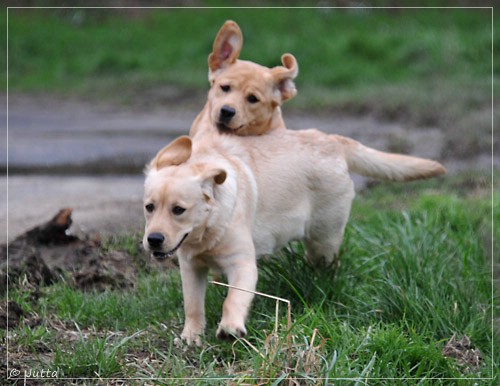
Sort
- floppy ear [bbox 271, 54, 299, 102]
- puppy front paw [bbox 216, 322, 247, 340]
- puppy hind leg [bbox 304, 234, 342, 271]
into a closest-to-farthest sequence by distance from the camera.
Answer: puppy front paw [bbox 216, 322, 247, 340], puppy hind leg [bbox 304, 234, 342, 271], floppy ear [bbox 271, 54, 299, 102]

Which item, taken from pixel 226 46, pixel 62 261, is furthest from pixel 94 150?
pixel 226 46

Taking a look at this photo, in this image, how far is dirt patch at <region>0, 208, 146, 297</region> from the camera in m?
6.09

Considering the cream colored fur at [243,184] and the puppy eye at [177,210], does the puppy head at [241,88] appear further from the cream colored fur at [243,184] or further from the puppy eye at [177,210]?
the puppy eye at [177,210]

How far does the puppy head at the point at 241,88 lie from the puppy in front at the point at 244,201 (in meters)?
0.20

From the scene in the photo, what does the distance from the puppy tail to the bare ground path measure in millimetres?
1823

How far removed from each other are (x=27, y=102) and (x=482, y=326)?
34.7ft

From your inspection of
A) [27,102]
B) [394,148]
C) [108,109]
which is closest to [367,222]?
[394,148]

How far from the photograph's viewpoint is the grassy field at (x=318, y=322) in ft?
15.0

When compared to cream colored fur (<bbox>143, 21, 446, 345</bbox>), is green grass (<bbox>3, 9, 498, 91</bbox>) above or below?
below

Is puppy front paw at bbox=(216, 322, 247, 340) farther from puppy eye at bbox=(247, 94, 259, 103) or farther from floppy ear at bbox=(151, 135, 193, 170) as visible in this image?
puppy eye at bbox=(247, 94, 259, 103)

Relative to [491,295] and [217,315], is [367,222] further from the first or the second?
[217,315]

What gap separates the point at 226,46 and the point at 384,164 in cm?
130

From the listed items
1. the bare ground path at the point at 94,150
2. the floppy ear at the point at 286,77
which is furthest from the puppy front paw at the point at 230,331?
the bare ground path at the point at 94,150

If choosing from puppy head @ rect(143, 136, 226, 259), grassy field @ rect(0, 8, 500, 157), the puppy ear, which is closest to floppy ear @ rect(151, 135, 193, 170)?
puppy head @ rect(143, 136, 226, 259)
